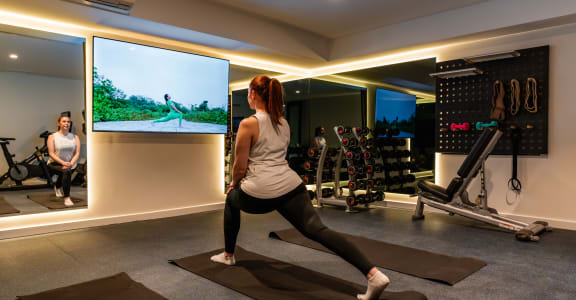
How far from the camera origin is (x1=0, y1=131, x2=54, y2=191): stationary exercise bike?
372 centimetres

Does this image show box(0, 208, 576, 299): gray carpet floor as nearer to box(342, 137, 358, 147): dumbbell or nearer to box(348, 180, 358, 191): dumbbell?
box(348, 180, 358, 191): dumbbell

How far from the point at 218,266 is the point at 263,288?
514 mm

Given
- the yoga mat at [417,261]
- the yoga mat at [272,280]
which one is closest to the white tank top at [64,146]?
the yoga mat at [272,280]

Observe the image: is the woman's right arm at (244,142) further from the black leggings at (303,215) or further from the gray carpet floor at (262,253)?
the gray carpet floor at (262,253)

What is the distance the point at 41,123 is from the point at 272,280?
10.0 feet

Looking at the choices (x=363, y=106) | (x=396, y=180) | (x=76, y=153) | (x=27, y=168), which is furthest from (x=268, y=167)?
(x=363, y=106)

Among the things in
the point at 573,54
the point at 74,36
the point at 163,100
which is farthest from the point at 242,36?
the point at 573,54

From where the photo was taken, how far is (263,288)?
2.22 metres

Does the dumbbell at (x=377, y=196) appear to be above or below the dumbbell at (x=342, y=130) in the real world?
below

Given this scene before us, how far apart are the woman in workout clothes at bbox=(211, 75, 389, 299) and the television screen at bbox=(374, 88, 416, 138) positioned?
3.54 meters

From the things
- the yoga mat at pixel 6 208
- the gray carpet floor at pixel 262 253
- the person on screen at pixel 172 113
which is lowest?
the gray carpet floor at pixel 262 253

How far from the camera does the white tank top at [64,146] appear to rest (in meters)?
3.92

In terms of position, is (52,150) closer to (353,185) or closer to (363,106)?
(353,185)

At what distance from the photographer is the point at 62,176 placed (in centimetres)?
394
